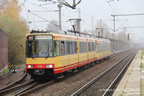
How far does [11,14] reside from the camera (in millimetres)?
34094

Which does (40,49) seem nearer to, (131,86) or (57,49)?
(57,49)

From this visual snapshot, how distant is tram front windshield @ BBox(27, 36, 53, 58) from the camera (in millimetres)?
11430

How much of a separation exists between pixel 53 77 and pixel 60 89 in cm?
221

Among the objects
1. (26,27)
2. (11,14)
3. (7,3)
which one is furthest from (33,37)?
(7,3)

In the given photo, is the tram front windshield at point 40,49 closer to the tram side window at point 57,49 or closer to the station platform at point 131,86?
the tram side window at point 57,49

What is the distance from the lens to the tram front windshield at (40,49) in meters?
11.4

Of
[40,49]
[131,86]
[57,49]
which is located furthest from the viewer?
[57,49]

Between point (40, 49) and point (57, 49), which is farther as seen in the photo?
point (57, 49)

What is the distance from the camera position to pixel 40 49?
1148 cm

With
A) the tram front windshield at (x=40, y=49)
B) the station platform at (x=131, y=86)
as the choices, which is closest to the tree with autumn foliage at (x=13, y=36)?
the tram front windshield at (x=40, y=49)

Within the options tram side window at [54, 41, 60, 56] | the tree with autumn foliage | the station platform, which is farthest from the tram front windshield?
the tree with autumn foliage

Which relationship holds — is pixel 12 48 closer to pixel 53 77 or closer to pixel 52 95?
pixel 53 77

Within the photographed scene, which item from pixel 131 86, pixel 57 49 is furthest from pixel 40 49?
pixel 131 86

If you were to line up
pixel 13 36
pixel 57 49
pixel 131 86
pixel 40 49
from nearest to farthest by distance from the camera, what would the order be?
pixel 131 86, pixel 40 49, pixel 57 49, pixel 13 36
